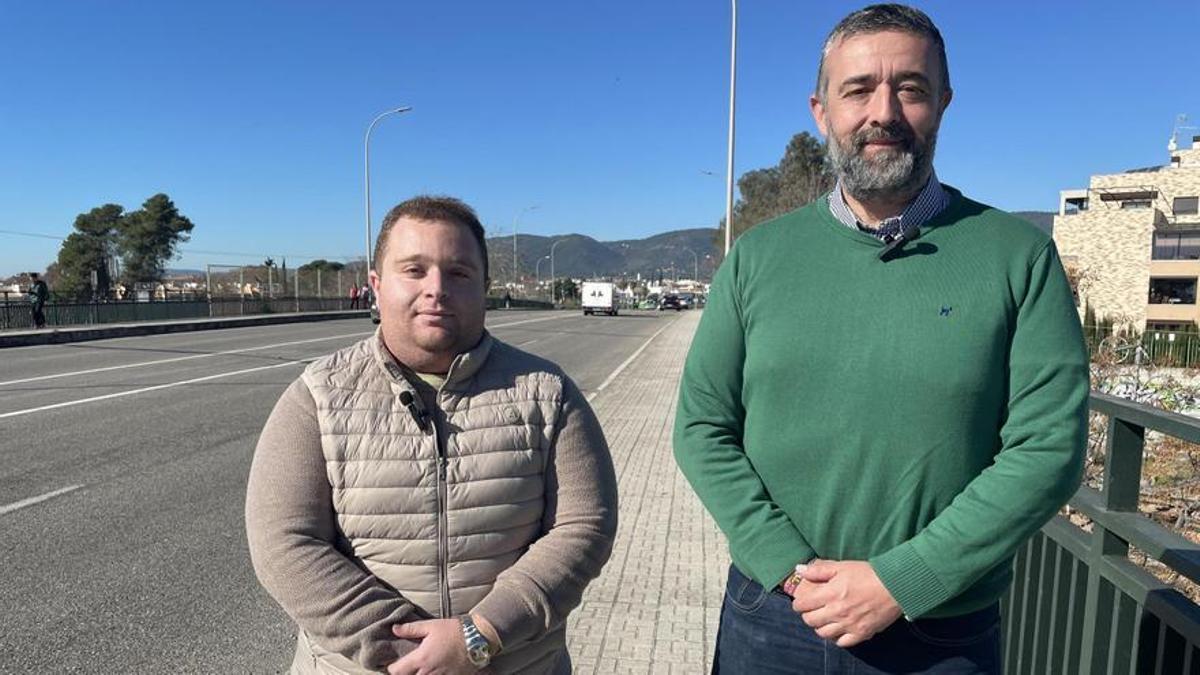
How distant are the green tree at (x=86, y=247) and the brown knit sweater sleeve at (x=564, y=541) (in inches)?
1606

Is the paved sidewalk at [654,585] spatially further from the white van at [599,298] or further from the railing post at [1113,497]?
the white van at [599,298]

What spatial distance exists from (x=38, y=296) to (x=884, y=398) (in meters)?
26.5

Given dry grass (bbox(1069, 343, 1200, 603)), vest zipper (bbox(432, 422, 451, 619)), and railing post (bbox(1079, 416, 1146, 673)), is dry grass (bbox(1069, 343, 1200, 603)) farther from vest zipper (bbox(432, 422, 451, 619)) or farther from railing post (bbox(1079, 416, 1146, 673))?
vest zipper (bbox(432, 422, 451, 619))

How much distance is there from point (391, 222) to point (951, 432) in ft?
4.53

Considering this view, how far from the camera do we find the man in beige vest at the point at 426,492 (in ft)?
5.92

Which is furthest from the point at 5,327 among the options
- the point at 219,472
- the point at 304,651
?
the point at 304,651

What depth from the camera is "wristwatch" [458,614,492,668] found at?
1797 millimetres

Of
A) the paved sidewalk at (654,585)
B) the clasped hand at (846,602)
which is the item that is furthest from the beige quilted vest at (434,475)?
the paved sidewalk at (654,585)

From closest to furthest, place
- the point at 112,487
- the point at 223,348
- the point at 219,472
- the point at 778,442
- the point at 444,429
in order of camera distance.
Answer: the point at 778,442, the point at 444,429, the point at 112,487, the point at 219,472, the point at 223,348

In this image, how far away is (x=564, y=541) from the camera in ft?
6.37

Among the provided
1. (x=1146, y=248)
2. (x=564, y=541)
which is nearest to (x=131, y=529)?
(x=564, y=541)

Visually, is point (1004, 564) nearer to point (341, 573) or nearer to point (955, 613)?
point (955, 613)

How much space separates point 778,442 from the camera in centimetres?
175

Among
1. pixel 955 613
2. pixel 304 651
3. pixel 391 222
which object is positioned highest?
pixel 391 222
